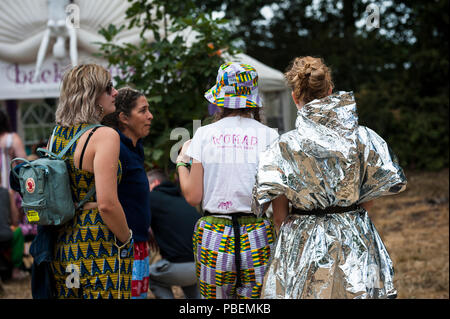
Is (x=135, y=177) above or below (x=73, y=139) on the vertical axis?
below

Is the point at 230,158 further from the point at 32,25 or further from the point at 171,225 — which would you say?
the point at 32,25

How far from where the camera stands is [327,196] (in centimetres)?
197

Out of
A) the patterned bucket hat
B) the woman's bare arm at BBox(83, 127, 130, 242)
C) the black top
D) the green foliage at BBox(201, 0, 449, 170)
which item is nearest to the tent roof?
the black top

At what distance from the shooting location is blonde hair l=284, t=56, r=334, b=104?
6.73ft

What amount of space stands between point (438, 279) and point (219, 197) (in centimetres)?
330

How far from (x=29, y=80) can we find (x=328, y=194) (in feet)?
20.9

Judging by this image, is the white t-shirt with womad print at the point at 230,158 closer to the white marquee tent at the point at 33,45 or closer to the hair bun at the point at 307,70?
the hair bun at the point at 307,70

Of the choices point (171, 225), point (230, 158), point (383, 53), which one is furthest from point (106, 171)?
point (383, 53)

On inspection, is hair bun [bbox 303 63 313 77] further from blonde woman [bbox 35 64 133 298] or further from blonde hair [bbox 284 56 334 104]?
blonde woman [bbox 35 64 133 298]

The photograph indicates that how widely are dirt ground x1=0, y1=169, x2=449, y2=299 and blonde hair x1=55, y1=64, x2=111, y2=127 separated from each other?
2.77m

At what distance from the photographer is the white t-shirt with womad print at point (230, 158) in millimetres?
2242

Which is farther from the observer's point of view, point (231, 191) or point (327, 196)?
point (231, 191)

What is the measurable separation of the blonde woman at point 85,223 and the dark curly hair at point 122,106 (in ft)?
1.45

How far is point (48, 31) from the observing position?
6.94 meters
